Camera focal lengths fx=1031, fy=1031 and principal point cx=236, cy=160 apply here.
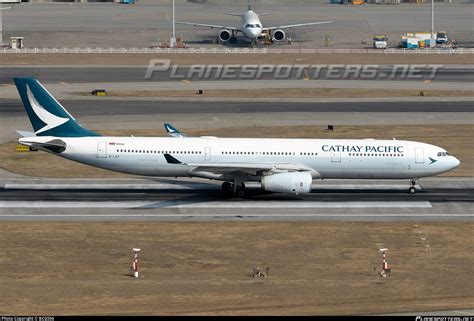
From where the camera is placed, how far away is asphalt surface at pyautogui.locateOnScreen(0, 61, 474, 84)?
447 feet

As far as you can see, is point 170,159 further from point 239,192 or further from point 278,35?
point 278,35

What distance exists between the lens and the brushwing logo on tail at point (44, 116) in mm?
70000

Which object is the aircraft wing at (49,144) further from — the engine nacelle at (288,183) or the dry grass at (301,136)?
the engine nacelle at (288,183)

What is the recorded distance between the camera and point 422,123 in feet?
332

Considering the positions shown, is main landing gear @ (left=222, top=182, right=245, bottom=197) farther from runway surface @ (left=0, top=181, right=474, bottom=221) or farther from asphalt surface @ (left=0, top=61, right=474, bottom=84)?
asphalt surface @ (left=0, top=61, right=474, bottom=84)

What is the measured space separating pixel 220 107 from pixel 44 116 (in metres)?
43.2

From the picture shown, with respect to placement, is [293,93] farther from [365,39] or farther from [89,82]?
[365,39]

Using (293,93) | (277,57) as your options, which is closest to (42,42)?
(277,57)

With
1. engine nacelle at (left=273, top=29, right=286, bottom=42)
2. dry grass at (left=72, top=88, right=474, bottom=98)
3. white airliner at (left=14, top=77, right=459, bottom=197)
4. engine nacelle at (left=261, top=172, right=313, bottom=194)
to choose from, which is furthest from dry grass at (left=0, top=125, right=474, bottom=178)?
engine nacelle at (left=273, top=29, right=286, bottom=42)

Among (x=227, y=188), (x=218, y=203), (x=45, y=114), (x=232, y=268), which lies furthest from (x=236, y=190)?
(x=232, y=268)

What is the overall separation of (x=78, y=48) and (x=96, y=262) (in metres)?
130

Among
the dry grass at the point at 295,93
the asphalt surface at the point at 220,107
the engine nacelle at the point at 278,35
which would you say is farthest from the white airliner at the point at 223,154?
the engine nacelle at the point at 278,35

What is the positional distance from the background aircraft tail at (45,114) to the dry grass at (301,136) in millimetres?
8453

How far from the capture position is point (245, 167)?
67.9 meters
